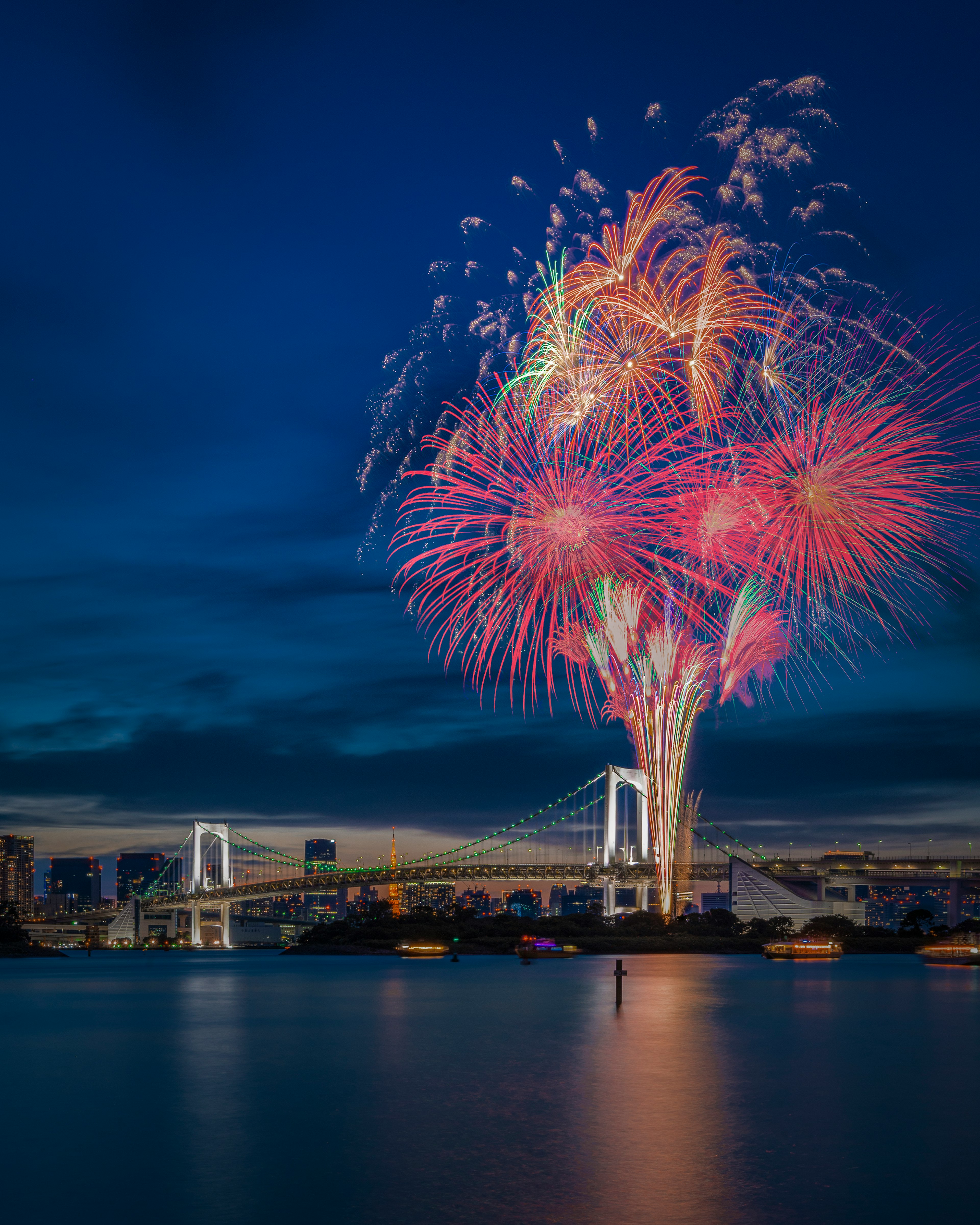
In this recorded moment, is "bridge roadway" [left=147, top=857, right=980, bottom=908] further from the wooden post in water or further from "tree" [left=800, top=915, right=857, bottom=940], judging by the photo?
the wooden post in water

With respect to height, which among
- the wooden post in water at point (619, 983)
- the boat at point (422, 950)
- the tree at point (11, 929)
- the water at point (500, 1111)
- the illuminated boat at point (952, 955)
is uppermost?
the water at point (500, 1111)

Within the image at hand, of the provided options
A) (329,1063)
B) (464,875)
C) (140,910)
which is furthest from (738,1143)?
(140,910)

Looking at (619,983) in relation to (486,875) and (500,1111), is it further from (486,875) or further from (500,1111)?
(486,875)

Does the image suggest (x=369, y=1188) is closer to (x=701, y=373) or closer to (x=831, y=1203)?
(x=831, y=1203)

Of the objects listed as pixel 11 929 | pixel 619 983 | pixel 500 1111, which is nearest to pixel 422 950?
pixel 619 983

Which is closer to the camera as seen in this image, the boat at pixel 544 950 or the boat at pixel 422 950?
the boat at pixel 544 950

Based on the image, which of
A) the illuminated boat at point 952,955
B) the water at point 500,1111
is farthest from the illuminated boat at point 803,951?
the water at point 500,1111

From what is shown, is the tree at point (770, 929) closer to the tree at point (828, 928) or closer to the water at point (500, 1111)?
the tree at point (828, 928)
